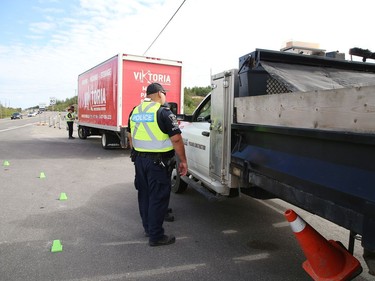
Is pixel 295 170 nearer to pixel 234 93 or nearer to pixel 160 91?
pixel 234 93

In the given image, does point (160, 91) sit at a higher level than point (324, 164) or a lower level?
higher

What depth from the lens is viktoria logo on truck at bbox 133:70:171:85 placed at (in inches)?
435

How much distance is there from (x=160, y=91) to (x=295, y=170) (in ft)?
6.83

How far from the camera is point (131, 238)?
13.5 feet

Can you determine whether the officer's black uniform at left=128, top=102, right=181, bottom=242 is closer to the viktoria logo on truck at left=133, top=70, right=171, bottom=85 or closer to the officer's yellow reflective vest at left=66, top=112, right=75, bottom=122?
the viktoria logo on truck at left=133, top=70, right=171, bottom=85

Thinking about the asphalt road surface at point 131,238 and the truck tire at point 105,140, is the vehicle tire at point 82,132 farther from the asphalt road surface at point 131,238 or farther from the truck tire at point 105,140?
the asphalt road surface at point 131,238

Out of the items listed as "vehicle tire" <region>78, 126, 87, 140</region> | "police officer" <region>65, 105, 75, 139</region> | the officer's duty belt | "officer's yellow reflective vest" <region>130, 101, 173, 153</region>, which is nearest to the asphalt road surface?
the officer's duty belt

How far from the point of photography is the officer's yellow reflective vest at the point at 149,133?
3.86 meters

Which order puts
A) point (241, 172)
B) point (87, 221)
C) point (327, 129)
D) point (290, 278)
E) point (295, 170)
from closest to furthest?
point (327, 129), point (295, 170), point (290, 278), point (241, 172), point (87, 221)

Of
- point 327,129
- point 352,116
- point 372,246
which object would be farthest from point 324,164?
point 372,246

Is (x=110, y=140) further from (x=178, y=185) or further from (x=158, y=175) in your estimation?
(x=158, y=175)

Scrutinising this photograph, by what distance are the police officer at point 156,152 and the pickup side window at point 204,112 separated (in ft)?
3.78

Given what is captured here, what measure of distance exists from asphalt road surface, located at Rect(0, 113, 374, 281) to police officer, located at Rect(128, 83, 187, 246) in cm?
30

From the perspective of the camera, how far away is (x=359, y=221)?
78.4 inches
